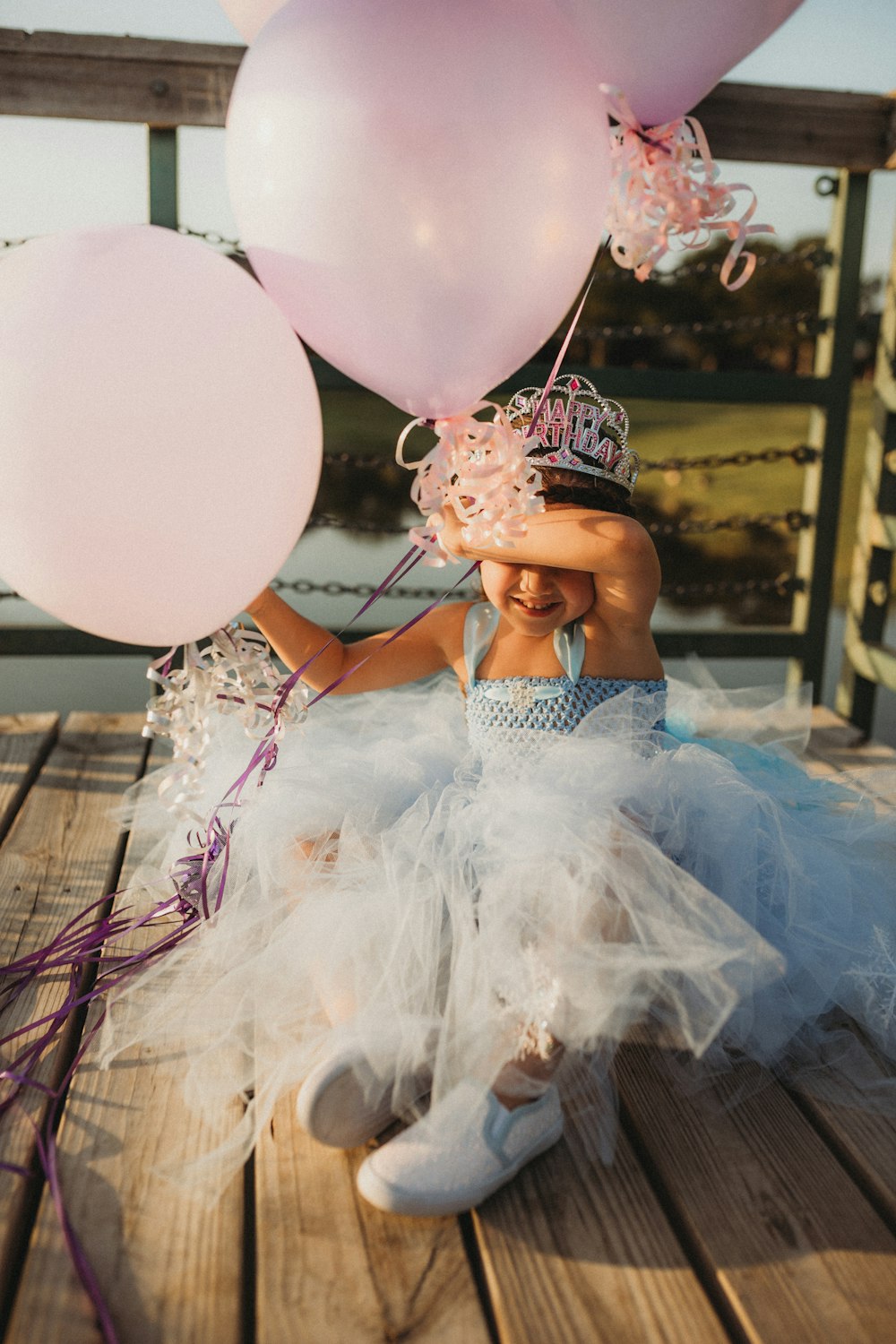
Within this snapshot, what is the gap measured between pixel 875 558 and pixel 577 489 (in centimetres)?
133

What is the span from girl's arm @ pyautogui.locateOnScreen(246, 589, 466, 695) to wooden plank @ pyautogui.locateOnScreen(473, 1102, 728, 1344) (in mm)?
726

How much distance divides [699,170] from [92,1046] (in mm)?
1202

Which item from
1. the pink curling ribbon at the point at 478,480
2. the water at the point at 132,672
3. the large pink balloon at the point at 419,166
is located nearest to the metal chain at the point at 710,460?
the water at the point at 132,672

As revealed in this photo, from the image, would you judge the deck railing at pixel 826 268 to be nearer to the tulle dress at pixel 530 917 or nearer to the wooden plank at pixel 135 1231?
the tulle dress at pixel 530 917

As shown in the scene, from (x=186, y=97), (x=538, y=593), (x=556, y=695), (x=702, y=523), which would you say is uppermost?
(x=186, y=97)

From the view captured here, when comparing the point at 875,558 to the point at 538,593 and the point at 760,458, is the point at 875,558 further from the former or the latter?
the point at 538,593

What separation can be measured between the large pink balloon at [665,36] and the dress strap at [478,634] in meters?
0.70

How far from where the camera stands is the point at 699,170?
1148mm

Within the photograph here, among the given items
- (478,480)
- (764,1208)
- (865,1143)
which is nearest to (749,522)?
(478,480)

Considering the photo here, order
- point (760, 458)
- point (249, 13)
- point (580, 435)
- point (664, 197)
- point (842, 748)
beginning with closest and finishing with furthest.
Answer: point (664, 197) → point (249, 13) → point (580, 435) → point (842, 748) → point (760, 458)

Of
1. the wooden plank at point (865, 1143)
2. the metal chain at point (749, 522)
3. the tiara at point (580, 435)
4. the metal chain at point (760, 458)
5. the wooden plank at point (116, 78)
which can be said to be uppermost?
the wooden plank at point (116, 78)

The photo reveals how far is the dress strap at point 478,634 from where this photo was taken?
159 cm

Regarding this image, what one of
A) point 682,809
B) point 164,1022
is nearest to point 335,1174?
point 164,1022

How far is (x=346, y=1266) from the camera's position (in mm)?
991
